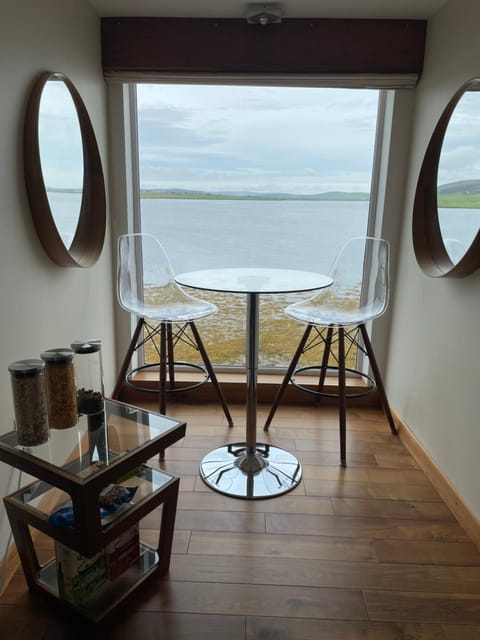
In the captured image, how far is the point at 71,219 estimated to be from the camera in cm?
210

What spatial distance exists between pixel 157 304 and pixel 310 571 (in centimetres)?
146

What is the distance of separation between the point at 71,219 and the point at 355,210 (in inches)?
62.1

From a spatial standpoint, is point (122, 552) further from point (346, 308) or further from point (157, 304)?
point (346, 308)

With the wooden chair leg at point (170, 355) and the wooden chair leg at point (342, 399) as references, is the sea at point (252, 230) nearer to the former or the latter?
the wooden chair leg at point (170, 355)

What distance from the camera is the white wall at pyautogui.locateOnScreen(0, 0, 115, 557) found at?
1.50 m

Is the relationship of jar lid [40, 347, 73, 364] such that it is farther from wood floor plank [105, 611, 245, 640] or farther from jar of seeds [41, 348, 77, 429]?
wood floor plank [105, 611, 245, 640]

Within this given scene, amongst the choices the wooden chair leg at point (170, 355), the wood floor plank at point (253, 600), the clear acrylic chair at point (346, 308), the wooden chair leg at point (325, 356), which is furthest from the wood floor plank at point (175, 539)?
the wooden chair leg at point (325, 356)

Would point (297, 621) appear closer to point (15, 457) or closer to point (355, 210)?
point (15, 457)

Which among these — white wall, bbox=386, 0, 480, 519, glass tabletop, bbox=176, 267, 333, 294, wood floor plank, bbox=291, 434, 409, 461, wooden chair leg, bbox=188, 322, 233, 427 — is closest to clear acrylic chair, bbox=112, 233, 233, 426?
wooden chair leg, bbox=188, 322, 233, 427

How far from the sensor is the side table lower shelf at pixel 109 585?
1.39m

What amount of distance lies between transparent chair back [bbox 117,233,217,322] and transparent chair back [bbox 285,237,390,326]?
1.70ft

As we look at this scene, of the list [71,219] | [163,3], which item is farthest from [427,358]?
[163,3]

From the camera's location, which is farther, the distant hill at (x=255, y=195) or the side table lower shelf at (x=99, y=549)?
the distant hill at (x=255, y=195)

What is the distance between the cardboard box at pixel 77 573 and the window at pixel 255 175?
5.66ft
